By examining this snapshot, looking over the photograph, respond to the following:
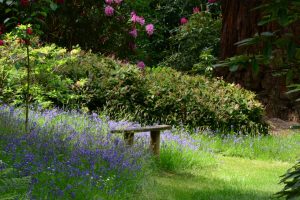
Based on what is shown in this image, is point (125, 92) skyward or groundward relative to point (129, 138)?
skyward

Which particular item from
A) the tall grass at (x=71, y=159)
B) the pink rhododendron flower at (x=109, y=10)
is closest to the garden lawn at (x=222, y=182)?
the tall grass at (x=71, y=159)

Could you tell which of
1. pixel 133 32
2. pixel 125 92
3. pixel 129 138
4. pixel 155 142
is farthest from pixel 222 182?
pixel 133 32

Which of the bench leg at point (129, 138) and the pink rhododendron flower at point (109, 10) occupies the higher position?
the pink rhododendron flower at point (109, 10)

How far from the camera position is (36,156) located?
6000 mm

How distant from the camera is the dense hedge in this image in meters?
10.4

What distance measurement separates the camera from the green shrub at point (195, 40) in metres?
19.3

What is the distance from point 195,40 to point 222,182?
12.1 meters

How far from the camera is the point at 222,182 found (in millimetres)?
7715

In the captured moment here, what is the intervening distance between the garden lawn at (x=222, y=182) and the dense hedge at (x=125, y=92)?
76.4 inches

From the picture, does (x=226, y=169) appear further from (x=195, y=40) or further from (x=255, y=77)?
(x=195, y=40)

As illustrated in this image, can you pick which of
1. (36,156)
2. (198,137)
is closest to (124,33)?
(198,137)

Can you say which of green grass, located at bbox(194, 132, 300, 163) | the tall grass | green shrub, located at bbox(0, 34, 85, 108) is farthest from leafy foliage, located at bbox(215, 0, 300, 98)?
green shrub, located at bbox(0, 34, 85, 108)

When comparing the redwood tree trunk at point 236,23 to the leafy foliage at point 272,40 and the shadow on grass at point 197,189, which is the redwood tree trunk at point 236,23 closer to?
the shadow on grass at point 197,189

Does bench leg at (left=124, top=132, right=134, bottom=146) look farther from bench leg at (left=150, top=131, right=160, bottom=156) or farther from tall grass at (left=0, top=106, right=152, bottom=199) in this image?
bench leg at (left=150, top=131, right=160, bottom=156)
